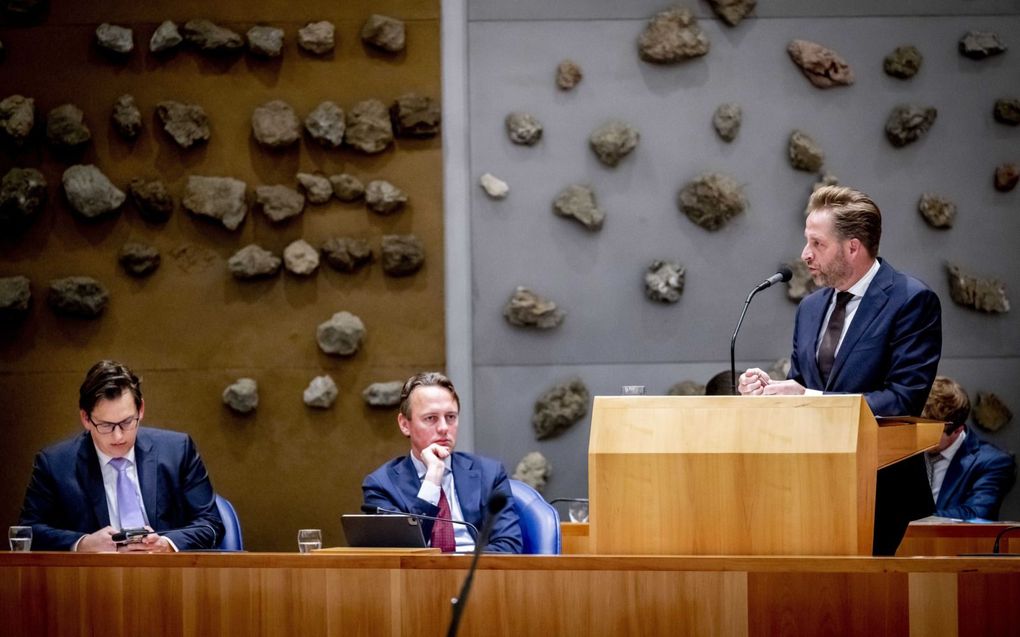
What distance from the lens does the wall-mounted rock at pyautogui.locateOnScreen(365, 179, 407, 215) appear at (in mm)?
4957

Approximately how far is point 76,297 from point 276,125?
1095 mm

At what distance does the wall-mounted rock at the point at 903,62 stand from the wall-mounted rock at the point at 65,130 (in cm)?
338

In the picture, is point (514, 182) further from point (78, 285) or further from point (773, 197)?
point (78, 285)

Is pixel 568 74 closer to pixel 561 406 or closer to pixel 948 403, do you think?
pixel 561 406

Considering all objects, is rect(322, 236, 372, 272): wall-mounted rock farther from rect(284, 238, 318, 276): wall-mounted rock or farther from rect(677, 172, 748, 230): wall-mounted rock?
rect(677, 172, 748, 230): wall-mounted rock

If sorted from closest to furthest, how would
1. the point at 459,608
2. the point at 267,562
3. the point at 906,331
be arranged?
the point at 459,608
the point at 267,562
the point at 906,331

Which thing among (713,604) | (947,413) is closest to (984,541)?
(947,413)

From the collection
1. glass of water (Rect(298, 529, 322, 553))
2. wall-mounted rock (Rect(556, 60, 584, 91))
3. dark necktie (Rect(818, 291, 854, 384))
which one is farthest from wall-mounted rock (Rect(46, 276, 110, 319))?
dark necktie (Rect(818, 291, 854, 384))

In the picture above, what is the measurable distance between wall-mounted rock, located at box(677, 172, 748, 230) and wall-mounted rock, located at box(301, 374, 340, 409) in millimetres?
1668

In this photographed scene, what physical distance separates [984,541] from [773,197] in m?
1.81

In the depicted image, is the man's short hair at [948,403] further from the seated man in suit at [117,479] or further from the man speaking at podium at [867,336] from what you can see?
the seated man in suit at [117,479]

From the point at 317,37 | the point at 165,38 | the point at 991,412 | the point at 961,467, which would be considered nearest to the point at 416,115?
the point at 317,37

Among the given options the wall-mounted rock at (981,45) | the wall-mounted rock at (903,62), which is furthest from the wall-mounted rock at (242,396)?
the wall-mounted rock at (981,45)

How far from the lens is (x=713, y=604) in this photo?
225 centimetres
